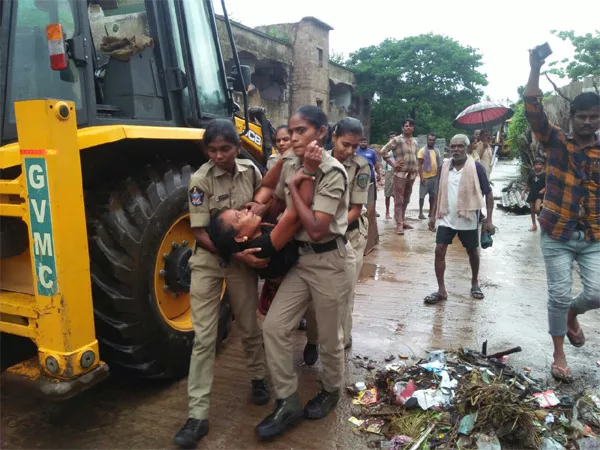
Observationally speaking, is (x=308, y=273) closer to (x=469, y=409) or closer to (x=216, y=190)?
(x=216, y=190)

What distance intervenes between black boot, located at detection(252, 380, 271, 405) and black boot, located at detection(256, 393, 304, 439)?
27cm

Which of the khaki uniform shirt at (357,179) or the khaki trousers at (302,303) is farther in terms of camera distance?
the khaki uniform shirt at (357,179)

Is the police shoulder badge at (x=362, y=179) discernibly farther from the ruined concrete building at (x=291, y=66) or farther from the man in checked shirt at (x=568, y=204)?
the ruined concrete building at (x=291, y=66)

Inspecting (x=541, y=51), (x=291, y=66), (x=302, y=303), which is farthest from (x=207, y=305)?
(x=291, y=66)

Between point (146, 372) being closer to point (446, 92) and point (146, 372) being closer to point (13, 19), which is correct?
point (13, 19)

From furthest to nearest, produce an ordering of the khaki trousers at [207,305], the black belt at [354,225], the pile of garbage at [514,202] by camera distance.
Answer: the pile of garbage at [514,202]
the black belt at [354,225]
the khaki trousers at [207,305]

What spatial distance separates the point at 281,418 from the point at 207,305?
0.73m

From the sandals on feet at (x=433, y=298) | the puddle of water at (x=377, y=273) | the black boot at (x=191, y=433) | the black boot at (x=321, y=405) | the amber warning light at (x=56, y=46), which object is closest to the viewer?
the amber warning light at (x=56, y=46)

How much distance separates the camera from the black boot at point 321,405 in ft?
9.16

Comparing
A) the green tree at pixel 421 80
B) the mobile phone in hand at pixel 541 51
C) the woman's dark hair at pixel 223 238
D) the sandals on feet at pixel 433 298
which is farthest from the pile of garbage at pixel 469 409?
the green tree at pixel 421 80

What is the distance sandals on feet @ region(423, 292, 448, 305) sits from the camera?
4.81 meters

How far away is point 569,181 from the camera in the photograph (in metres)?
3.21

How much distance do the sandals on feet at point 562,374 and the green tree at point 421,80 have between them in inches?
1198

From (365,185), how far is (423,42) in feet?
108
